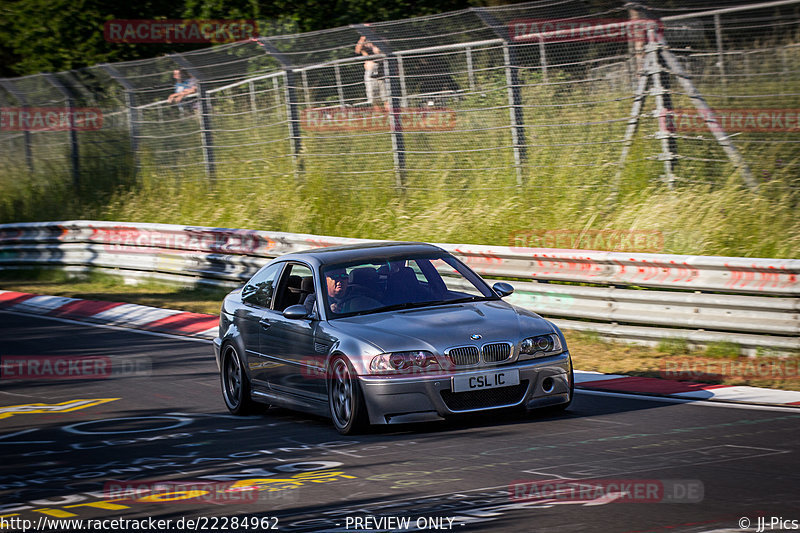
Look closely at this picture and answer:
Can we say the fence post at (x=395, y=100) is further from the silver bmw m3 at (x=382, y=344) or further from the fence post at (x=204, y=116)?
the silver bmw m3 at (x=382, y=344)

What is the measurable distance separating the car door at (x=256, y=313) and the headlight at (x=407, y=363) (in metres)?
1.82

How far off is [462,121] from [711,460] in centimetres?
1108

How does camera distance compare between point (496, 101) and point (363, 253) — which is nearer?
point (363, 253)

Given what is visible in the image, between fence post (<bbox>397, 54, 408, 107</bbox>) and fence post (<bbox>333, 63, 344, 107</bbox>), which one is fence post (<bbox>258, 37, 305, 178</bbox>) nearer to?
fence post (<bbox>333, 63, 344, 107</bbox>)

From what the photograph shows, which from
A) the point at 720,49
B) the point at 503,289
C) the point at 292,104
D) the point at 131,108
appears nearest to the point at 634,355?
the point at 503,289

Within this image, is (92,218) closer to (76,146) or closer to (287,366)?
(76,146)

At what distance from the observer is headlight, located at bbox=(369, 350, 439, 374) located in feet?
26.9

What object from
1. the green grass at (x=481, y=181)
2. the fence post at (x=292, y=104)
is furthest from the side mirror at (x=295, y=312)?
the fence post at (x=292, y=104)

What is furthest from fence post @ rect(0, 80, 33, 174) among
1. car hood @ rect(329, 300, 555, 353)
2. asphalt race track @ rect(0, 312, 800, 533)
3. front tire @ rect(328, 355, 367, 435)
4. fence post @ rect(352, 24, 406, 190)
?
front tire @ rect(328, 355, 367, 435)

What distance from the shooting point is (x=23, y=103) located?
2692 centimetres

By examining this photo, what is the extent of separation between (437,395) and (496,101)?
9389 millimetres

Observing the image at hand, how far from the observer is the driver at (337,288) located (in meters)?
9.21

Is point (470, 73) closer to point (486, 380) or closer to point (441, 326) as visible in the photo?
point (441, 326)

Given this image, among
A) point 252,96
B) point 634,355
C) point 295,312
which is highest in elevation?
point 252,96
